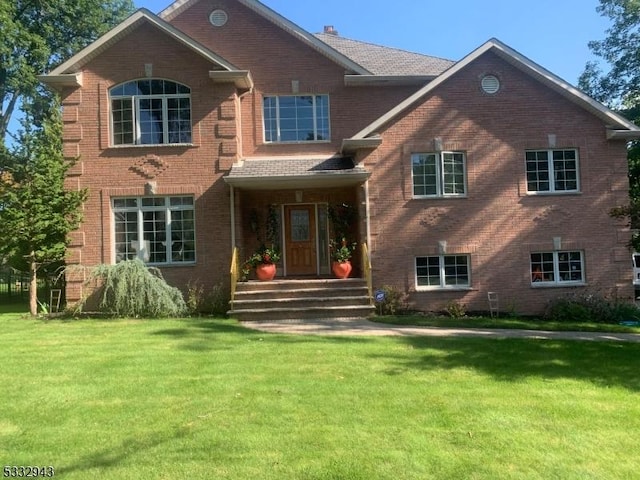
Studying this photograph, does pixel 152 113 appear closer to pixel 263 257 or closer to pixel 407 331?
pixel 263 257

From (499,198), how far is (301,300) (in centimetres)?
611

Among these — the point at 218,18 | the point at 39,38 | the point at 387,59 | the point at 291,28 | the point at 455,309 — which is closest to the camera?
the point at 455,309

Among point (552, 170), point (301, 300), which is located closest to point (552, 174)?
point (552, 170)

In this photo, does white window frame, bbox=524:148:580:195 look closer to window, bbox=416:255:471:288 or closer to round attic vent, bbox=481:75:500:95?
round attic vent, bbox=481:75:500:95

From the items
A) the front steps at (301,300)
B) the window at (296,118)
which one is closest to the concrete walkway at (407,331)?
the front steps at (301,300)

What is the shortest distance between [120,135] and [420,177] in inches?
327

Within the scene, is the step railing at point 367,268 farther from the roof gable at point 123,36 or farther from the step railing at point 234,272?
the roof gable at point 123,36

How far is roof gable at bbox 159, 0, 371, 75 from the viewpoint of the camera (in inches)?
629

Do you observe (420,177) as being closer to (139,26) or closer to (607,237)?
(607,237)

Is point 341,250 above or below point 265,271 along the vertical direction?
above

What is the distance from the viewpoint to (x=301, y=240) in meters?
15.8

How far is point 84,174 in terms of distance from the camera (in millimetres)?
14227

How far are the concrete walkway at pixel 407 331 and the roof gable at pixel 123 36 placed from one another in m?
7.32

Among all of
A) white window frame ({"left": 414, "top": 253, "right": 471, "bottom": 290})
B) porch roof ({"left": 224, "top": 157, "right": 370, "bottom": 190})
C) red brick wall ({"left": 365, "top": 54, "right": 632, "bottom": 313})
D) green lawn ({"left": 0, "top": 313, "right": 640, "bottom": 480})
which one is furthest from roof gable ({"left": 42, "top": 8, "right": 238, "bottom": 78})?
green lawn ({"left": 0, "top": 313, "right": 640, "bottom": 480})
